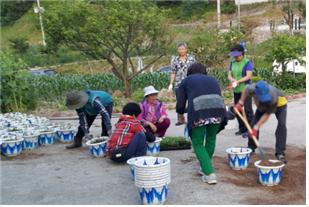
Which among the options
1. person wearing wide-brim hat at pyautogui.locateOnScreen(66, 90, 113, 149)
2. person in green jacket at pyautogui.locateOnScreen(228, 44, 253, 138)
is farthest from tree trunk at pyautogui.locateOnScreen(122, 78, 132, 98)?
person in green jacket at pyautogui.locateOnScreen(228, 44, 253, 138)

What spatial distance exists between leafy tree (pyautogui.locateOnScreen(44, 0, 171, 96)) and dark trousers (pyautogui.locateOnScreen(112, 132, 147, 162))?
26.9ft

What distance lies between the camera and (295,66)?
14672mm

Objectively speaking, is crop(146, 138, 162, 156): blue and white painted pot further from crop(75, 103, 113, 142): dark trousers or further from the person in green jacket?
the person in green jacket

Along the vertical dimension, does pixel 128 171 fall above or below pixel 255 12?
below

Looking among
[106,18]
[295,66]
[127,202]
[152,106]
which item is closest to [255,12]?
[295,66]

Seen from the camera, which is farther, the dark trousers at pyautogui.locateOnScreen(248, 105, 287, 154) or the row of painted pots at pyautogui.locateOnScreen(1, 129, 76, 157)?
the row of painted pots at pyautogui.locateOnScreen(1, 129, 76, 157)

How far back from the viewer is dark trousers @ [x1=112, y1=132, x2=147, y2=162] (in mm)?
5664

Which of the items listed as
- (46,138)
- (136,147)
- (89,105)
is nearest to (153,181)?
(136,147)

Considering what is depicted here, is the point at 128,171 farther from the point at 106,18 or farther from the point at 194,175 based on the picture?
the point at 106,18

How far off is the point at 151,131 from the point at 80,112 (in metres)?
1.10

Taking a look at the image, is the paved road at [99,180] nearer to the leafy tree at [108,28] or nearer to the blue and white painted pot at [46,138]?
the blue and white painted pot at [46,138]

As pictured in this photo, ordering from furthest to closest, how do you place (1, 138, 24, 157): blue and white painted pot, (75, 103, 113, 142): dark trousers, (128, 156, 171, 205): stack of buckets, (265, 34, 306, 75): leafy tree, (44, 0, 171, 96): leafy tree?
(44, 0, 171, 96): leafy tree < (265, 34, 306, 75): leafy tree < (75, 103, 113, 142): dark trousers < (1, 138, 24, 157): blue and white painted pot < (128, 156, 171, 205): stack of buckets

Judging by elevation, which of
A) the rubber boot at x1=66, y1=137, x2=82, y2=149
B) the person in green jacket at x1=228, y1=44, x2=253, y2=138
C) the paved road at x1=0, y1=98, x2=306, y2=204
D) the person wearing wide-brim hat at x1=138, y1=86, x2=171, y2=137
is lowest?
the paved road at x1=0, y1=98, x2=306, y2=204

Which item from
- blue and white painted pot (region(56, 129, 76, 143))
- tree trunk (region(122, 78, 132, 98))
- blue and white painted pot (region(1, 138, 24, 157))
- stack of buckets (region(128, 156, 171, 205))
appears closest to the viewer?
stack of buckets (region(128, 156, 171, 205))
